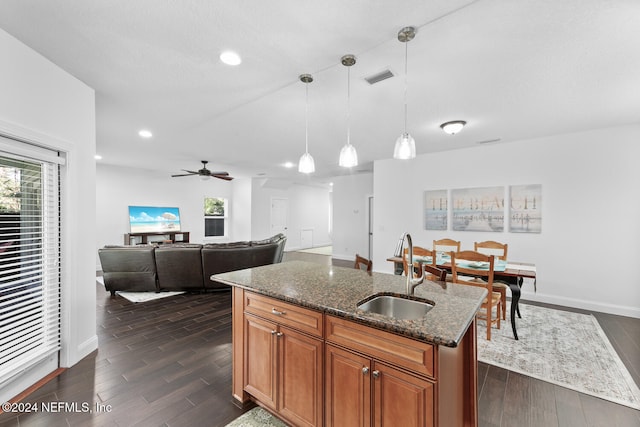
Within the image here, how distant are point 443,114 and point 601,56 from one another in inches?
53.9

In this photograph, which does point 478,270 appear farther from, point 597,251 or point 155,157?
point 155,157

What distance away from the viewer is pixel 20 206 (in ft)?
6.92

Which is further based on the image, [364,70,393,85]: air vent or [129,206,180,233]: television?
[129,206,180,233]: television

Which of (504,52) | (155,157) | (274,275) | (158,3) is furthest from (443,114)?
(155,157)

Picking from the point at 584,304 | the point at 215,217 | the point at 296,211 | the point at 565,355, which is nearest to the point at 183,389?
the point at 565,355

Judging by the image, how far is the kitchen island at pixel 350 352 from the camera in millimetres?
1177

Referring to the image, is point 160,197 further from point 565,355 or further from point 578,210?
point 578,210

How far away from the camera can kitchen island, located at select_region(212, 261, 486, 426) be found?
3.86 feet

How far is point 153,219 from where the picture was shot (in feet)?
23.7

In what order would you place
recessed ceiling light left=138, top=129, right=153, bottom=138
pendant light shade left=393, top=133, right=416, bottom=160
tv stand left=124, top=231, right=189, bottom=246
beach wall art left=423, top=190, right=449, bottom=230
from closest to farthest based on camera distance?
pendant light shade left=393, top=133, right=416, bottom=160 < recessed ceiling light left=138, top=129, right=153, bottom=138 < beach wall art left=423, top=190, right=449, bottom=230 < tv stand left=124, top=231, right=189, bottom=246

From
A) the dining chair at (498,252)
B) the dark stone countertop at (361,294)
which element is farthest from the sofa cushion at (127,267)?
the dining chair at (498,252)

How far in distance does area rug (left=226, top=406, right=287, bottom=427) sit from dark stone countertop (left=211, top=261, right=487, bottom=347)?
86cm

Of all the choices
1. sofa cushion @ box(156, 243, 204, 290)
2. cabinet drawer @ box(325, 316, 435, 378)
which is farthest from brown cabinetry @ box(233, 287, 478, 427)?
sofa cushion @ box(156, 243, 204, 290)

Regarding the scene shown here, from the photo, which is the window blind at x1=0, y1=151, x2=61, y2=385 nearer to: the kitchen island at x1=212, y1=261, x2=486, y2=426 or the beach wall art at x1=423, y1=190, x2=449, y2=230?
the kitchen island at x1=212, y1=261, x2=486, y2=426
